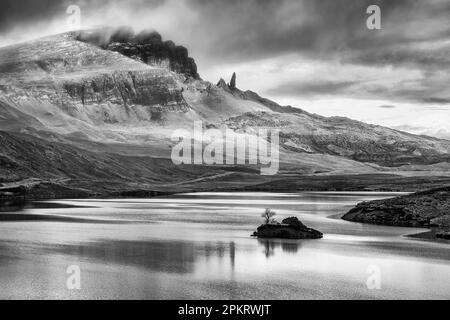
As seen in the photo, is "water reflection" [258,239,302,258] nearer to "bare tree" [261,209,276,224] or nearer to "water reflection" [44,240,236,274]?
"water reflection" [44,240,236,274]

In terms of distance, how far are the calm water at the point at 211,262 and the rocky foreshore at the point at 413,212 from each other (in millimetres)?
5803

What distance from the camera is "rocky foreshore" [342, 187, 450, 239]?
116 meters

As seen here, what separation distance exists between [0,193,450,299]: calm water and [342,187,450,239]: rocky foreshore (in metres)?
5.80

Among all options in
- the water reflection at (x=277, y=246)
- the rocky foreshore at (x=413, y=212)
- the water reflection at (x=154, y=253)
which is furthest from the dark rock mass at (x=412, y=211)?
the water reflection at (x=154, y=253)

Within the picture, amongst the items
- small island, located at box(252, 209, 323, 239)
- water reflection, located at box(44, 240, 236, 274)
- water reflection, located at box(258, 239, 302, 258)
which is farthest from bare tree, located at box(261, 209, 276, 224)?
water reflection, located at box(44, 240, 236, 274)

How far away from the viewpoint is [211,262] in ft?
244

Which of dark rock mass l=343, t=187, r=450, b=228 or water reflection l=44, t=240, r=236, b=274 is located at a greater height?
dark rock mass l=343, t=187, r=450, b=228

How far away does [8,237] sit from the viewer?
97062 millimetres

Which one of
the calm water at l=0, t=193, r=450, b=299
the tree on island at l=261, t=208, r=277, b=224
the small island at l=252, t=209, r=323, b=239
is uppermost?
the tree on island at l=261, t=208, r=277, b=224

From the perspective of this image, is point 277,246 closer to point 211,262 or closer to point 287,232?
point 287,232

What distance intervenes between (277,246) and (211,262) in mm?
17005
